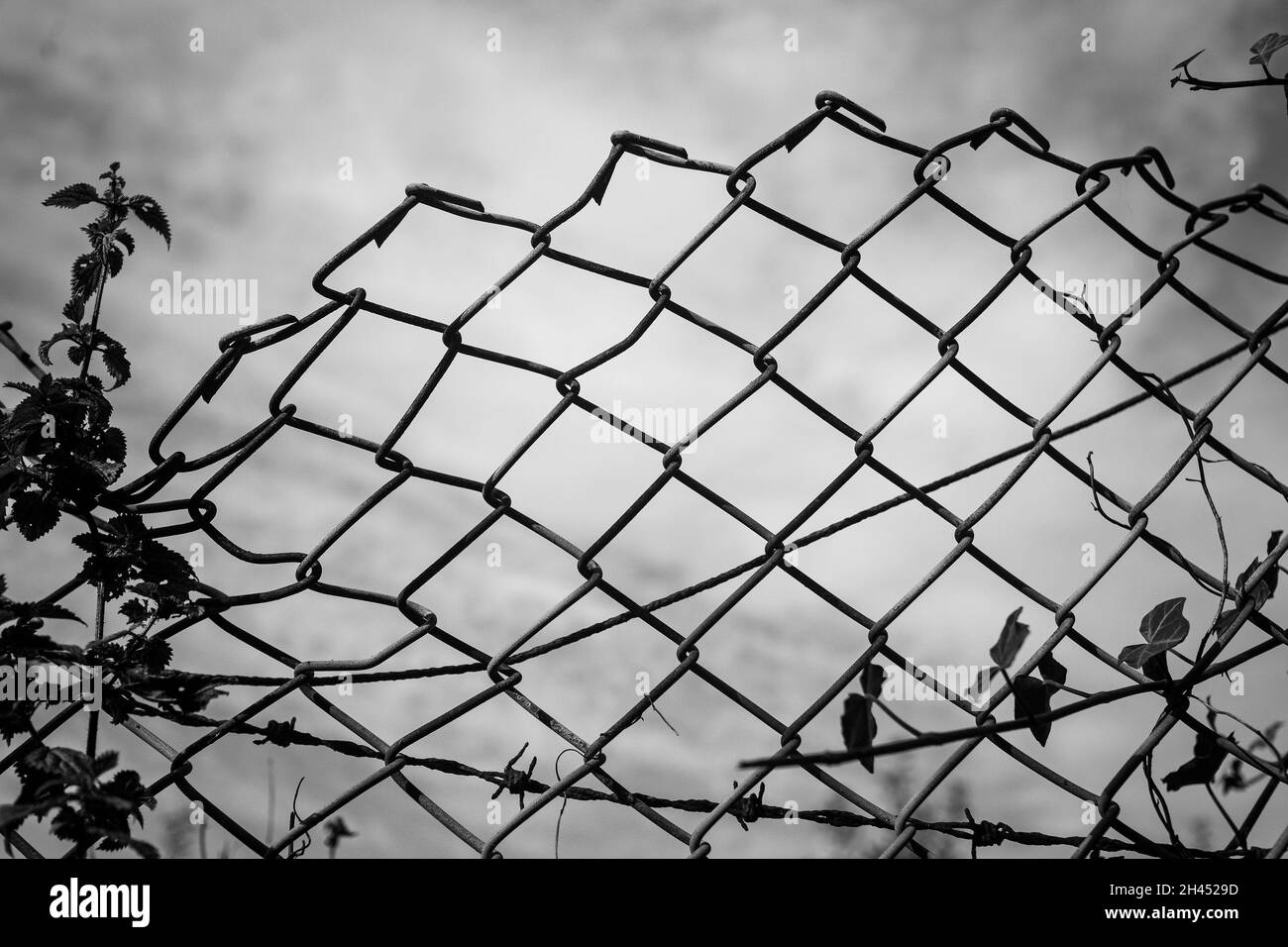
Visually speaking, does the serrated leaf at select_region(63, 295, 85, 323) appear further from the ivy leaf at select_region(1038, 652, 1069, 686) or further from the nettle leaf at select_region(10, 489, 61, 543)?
the ivy leaf at select_region(1038, 652, 1069, 686)

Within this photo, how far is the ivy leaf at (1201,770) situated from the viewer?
55.9 inches

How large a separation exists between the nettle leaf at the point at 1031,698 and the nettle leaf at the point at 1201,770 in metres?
0.28

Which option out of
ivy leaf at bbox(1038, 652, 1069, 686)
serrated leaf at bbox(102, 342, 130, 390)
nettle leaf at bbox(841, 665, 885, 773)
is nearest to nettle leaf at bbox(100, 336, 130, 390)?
serrated leaf at bbox(102, 342, 130, 390)

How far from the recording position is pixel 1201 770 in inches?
56.1

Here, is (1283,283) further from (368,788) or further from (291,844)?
(291,844)

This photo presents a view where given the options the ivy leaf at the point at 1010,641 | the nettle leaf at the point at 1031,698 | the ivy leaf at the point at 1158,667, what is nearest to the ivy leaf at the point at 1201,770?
the ivy leaf at the point at 1158,667

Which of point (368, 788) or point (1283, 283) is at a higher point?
point (1283, 283)

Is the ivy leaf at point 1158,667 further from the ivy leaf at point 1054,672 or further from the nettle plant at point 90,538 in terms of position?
the nettle plant at point 90,538

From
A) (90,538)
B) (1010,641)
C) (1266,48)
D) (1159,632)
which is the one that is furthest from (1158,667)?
(90,538)
